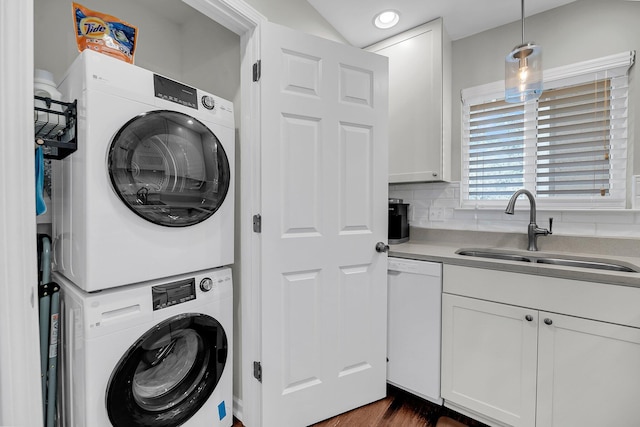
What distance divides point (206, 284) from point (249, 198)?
1.50 feet

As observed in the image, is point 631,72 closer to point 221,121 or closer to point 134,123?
point 221,121

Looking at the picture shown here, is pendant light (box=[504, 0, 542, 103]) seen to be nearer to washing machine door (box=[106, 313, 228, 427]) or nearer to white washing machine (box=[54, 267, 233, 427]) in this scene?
white washing machine (box=[54, 267, 233, 427])

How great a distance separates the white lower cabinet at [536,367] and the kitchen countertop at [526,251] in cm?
19

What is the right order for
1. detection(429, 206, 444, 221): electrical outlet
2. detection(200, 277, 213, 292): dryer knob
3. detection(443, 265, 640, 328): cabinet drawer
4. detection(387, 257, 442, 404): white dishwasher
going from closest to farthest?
detection(443, 265, 640, 328): cabinet drawer → detection(200, 277, 213, 292): dryer knob → detection(387, 257, 442, 404): white dishwasher → detection(429, 206, 444, 221): electrical outlet

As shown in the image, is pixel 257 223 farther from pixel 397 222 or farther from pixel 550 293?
pixel 550 293

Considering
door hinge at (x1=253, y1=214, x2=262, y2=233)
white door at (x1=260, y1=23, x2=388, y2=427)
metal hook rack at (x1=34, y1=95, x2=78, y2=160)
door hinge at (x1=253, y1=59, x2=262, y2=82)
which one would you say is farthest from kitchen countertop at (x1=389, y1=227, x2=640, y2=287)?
metal hook rack at (x1=34, y1=95, x2=78, y2=160)

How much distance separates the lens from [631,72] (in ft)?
5.20

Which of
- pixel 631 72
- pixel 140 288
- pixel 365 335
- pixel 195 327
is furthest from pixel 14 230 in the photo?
pixel 631 72

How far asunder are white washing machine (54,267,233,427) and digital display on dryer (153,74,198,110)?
77 cm

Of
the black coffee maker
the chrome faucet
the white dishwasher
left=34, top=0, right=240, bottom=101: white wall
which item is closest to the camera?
left=34, top=0, right=240, bottom=101: white wall

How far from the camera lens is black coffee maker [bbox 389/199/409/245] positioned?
2027mm

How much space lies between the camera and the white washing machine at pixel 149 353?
101cm

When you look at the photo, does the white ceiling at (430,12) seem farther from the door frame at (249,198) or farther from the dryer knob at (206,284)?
the dryer knob at (206,284)

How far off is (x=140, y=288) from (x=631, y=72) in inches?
107
